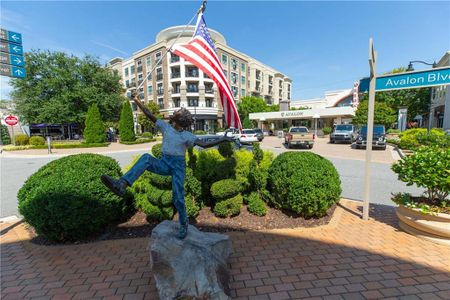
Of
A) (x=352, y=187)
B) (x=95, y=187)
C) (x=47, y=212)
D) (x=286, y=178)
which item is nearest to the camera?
(x=47, y=212)

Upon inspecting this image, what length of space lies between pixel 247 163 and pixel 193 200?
1.40 m

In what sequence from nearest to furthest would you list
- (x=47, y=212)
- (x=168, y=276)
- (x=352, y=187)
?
(x=168, y=276) < (x=47, y=212) < (x=352, y=187)

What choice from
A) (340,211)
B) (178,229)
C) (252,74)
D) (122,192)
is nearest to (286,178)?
(340,211)

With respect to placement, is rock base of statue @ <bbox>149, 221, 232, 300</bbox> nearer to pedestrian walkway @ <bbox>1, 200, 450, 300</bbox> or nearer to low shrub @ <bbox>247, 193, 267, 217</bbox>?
pedestrian walkway @ <bbox>1, 200, 450, 300</bbox>

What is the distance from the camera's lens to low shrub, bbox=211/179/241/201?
421 cm

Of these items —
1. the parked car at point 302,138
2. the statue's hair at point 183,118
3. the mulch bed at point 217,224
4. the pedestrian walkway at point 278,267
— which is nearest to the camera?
the pedestrian walkway at point 278,267

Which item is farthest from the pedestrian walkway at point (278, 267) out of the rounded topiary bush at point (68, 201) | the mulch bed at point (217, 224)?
the rounded topiary bush at point (68, 201)

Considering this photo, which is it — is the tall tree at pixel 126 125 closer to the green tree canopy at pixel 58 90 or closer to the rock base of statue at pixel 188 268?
the green tree canopy at pixel 58 90

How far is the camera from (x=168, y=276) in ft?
7.46

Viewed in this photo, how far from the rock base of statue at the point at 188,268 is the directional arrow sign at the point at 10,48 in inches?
185

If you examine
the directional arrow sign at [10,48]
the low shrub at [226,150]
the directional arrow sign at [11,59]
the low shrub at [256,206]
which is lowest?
the low shrub at [256,206]

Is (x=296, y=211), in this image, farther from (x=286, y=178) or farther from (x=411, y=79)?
(x=411, y=79)

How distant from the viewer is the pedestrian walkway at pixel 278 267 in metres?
2.53

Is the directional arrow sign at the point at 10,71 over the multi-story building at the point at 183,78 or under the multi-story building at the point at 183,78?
under
